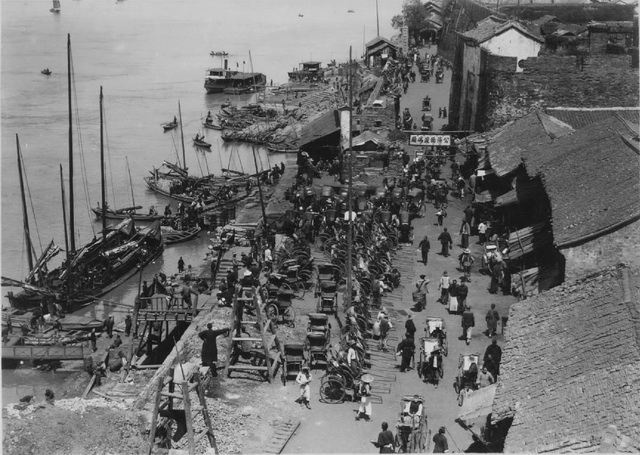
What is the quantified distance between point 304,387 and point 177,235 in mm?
31413

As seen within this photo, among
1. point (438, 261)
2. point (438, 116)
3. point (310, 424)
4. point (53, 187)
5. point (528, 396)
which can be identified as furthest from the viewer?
point (53, 187)

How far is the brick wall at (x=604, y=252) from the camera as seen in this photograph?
22625 millimetres

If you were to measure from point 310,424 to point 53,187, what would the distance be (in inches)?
1881

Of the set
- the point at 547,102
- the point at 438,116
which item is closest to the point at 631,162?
the point at 547,102

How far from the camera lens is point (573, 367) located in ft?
56.8

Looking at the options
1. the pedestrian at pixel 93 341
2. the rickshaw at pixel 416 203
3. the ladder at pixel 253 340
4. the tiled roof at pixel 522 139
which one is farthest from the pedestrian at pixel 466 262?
the pedestrian at pixel 93 341

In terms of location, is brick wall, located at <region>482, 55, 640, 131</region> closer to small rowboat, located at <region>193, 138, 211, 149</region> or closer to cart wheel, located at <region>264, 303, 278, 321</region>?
cart wheel, located at <region>264, 303, 278, 321</region>

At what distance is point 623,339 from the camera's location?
17125 mm

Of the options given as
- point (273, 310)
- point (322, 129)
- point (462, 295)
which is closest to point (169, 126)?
point (322, 129)

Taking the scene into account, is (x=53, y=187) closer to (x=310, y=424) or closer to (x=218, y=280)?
(x=218, y=280)

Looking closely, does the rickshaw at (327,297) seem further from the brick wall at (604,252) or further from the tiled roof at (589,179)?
the brick wall at (604,252)

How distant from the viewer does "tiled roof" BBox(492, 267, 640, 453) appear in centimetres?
1502

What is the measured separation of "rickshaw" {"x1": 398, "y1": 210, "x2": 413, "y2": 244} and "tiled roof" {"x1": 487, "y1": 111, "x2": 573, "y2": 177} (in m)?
3.96

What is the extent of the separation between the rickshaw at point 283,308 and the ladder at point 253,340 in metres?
0.92
